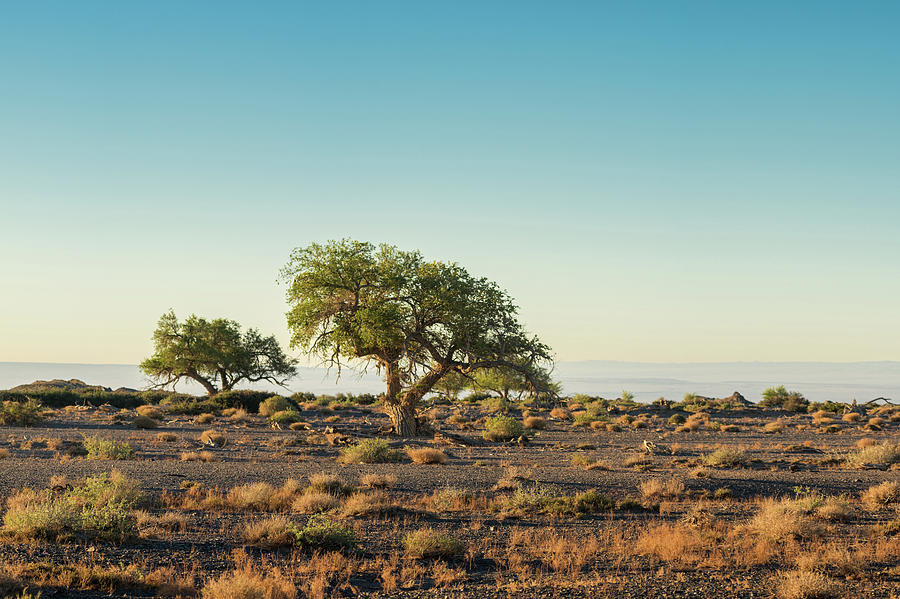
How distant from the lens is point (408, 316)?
31438mm

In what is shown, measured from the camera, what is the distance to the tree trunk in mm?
33438

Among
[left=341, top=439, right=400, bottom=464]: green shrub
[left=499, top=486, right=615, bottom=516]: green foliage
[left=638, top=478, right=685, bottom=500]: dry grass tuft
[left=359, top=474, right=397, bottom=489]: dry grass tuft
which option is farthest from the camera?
[left=341, top=439, right=400, bottom=464]: green shrub

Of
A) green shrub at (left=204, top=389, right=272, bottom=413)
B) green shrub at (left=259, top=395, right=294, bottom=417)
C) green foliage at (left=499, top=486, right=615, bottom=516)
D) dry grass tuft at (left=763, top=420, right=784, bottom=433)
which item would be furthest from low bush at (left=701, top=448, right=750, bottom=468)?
green shrub at (left=204, top=389, right=272, bottom=413)

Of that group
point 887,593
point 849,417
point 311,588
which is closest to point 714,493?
point 887,593

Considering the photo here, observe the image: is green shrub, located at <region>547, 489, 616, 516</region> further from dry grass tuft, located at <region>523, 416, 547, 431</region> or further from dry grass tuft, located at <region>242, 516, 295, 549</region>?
dry grass tuft, located at <region>523, 416, 547, 431</region>

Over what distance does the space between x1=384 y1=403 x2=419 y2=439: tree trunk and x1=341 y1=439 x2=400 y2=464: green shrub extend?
6.69 meters

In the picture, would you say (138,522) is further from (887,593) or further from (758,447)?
(758,447)

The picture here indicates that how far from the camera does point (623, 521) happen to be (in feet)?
52.3

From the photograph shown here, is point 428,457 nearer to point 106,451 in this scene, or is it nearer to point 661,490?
point 661,490

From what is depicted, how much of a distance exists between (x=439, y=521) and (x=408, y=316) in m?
16.5

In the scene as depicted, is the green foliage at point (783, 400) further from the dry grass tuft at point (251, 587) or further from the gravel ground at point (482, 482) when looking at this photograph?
the dry grass tuft at point (251, 587)

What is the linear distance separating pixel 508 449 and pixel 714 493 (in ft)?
42.4

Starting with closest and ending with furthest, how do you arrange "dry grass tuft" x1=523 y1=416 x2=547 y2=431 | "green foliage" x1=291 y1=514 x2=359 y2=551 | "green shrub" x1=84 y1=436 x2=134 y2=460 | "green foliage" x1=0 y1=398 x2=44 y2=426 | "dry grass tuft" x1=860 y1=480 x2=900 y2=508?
"green foliage" x1=291 y1=514 x2=359 y2=551
"dry grass tuft" x1=860 y1=480 x2=900 y2=508
"green shrub" x1=84 y1=436 x2=134 y2=460
"green foliage" x1=0 y1=398 x2=44 y2=426
"dry grass tuft" x1=523 y1=416 x2=547 y2=431

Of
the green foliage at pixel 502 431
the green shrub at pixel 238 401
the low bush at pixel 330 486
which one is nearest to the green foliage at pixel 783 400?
the green foliage at pixel 502 431
